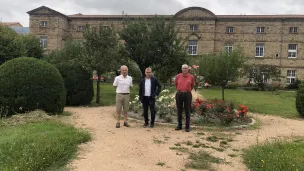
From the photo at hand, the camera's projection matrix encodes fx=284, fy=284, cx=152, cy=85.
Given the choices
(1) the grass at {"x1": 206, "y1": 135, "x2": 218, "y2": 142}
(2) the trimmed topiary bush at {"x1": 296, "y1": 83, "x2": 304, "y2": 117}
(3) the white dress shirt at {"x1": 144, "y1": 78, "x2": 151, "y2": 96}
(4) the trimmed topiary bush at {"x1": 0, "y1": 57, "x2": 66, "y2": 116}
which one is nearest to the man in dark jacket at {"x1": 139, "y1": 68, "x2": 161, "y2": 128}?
(3) the white dress shirt at {"x1": 144, "y1": 78, "x2": 151, "y2": 96}

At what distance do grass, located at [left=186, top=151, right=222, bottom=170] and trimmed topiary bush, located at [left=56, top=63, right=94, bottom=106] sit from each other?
28.8ft

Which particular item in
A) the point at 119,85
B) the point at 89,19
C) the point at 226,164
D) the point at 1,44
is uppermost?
the point at 89,19

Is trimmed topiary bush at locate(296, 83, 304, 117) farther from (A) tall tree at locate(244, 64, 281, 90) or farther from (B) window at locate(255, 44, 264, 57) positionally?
(B) window at locate(255, 44, 264, 57)

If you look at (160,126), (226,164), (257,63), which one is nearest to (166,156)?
(226,164)

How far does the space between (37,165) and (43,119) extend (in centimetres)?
456

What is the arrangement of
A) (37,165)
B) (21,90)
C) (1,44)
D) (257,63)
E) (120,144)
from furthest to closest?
(257,63), (1,44), (21,90), (120,144), (37,165)

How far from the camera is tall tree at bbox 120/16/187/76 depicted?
1390 centimetres

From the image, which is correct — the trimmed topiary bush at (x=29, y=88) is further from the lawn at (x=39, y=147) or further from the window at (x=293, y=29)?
the window at (x=293, y=29)

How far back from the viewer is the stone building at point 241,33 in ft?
123

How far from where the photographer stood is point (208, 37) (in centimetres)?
3831

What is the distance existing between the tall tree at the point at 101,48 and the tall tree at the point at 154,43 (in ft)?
2.11

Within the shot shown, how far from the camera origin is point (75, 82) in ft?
44.1

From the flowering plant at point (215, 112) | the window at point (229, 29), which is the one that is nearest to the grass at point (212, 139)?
the flowering plant at point (215, 112)

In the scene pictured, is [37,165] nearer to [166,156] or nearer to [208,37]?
[166,156]
